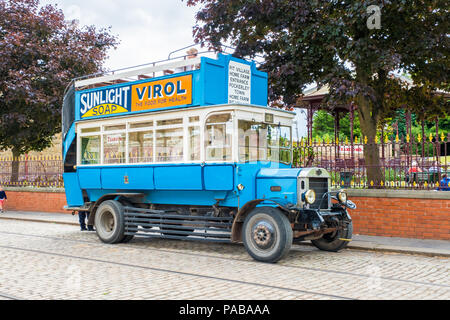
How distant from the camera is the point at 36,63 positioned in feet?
73.0

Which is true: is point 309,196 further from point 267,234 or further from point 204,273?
point 204,273

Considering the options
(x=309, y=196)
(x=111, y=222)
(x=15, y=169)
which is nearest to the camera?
(x=309, y=196)

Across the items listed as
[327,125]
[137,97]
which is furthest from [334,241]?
[327,125]

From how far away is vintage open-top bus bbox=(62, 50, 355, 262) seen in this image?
9461 mm

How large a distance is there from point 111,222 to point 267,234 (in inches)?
177

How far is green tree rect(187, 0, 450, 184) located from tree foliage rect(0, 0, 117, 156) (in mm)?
9027

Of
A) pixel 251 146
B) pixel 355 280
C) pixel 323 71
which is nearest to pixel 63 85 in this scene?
pixel 323 71

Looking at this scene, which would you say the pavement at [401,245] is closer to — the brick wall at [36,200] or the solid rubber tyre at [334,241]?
the solid rubber tyre at [334,241]

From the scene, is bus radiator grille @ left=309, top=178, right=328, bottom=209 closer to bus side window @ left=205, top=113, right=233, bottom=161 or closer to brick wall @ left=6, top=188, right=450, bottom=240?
bus side window @ left=205, top=113, right=233, bottom=161

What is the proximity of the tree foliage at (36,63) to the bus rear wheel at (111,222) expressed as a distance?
10710 millimetres

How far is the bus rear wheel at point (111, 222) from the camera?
1157 cm

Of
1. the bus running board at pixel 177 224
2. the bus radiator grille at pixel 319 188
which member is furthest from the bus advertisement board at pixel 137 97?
the bus radiator grille at pixel 319 188

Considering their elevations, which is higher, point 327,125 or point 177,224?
point 327,125
